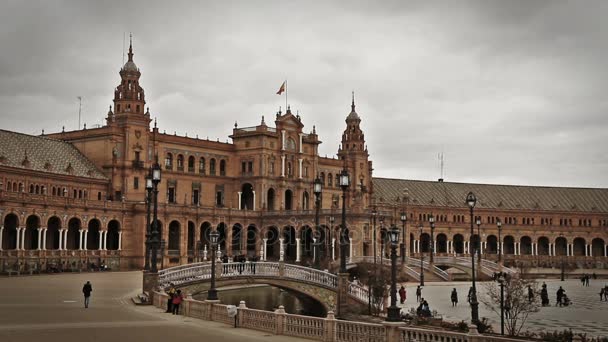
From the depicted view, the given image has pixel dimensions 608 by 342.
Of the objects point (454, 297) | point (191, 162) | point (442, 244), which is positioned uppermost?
point (191, 162)

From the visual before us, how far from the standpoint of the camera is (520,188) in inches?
5625

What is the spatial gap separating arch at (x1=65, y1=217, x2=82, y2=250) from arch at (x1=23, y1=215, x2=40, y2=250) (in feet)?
15.2

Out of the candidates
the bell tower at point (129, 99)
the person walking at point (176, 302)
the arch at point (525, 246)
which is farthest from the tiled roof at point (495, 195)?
the person walking at point (176, 302)

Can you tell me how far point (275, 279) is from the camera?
166 feet

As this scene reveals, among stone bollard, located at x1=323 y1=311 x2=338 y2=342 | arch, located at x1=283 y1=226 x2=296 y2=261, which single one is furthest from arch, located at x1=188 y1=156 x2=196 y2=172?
stone bollard, located at x1=323 y1=311 x2=338 y2=342

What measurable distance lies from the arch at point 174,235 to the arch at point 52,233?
15.9m

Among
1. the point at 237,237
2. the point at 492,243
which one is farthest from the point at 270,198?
the point at 492,243

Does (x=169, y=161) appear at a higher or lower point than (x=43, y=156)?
higher

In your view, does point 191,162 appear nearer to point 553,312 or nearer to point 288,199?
point 288,199

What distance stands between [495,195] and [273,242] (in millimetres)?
47103

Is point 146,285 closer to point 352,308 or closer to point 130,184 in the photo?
point 352,308

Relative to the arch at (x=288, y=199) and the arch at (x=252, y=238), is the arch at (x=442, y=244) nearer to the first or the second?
the arch at (x=288, y=199)

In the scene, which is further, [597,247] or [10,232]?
[597,247]

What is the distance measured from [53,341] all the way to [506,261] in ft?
337
